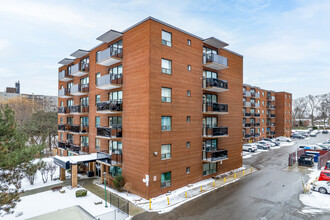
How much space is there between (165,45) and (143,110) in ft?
20.7

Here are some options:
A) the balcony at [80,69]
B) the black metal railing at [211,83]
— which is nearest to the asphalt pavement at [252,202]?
the black metal railing at [211,83]

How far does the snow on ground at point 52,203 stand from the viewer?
48.3 ft

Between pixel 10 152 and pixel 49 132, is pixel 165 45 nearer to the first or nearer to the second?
pixel 10 152

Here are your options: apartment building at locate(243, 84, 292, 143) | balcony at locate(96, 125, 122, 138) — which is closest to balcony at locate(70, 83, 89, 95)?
balcony at locate(96, 125, 122, 138)

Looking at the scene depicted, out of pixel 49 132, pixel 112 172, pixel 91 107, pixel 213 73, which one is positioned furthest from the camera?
pixel 49 132

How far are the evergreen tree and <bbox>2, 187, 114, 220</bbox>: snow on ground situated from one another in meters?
3.69

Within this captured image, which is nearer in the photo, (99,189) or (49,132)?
(99,189)

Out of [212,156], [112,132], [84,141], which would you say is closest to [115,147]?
[112,132]

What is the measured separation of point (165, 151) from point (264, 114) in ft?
151

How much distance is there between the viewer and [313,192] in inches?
707

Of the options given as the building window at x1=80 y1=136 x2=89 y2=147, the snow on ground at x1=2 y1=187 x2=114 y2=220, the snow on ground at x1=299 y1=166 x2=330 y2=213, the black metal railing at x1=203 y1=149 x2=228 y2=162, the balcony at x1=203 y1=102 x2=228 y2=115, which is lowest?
the snow on ground at x1=2 y1=187 x2=114 y2=220

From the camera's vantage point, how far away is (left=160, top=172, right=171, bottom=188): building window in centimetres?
1758

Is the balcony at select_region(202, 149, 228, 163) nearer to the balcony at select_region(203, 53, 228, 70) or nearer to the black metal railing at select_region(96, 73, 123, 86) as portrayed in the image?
the balcony at select_region(203, 53, 228, 70)

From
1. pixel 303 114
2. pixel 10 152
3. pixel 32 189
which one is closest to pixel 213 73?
pixel 10 152
